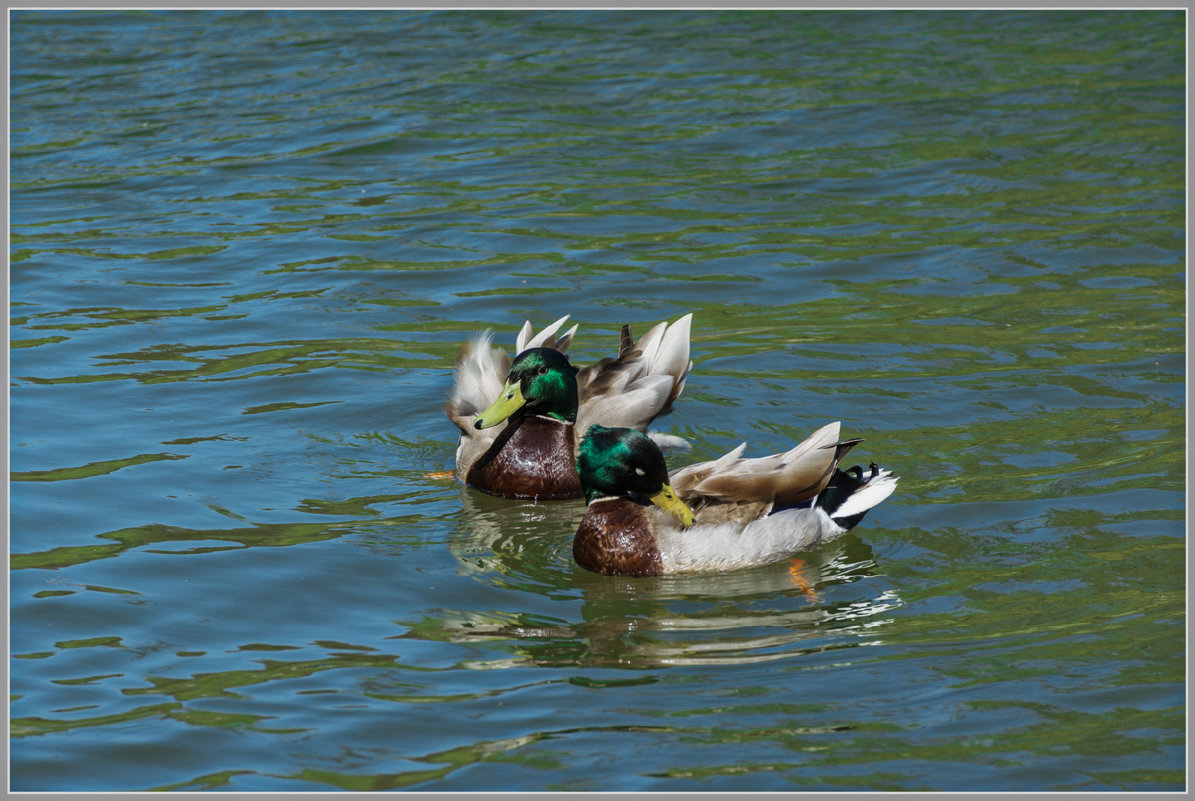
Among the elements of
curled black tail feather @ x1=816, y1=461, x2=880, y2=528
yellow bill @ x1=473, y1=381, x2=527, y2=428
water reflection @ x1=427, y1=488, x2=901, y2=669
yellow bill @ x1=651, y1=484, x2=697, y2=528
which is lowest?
water reflection @ x1=427, y1=488, x2=901, y2=669

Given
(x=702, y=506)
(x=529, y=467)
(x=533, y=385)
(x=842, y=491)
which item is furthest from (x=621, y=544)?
(x=533, y=385)

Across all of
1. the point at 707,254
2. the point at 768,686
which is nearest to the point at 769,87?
the point at 707,254

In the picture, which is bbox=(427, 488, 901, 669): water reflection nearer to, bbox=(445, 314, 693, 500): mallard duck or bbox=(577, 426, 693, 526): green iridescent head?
bbox=(577, 426, 693, 526): green iridescent head

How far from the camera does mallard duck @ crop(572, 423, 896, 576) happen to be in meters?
6.95

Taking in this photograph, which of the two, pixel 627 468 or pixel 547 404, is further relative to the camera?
pixel 547 404

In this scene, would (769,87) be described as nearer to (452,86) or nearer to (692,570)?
(452,86)

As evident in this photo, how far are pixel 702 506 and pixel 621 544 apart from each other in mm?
440

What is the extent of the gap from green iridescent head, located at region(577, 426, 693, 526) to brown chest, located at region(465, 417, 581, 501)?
3.33ft

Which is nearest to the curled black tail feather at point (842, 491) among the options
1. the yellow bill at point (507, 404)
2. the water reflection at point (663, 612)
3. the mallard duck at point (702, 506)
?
the mallard duck at point (702, 506)

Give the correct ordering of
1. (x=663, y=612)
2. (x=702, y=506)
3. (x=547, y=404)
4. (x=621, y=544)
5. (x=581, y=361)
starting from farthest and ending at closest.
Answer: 1. (x=581, y=361)
2. (x=547, y=404)
3. (x=702, y=506)
4. (x=621, y=544)
5. (x=663, y=612)

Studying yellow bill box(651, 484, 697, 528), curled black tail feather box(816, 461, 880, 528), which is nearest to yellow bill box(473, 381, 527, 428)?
yellow bill box(651, 484, 697, 528)

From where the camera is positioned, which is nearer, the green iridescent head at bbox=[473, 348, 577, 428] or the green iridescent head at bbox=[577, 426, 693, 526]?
the green iridescent head at bbox=[577, 426, 693, 526]

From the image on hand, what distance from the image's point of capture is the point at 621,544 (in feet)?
22.8

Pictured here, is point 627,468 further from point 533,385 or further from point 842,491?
point 533,385
